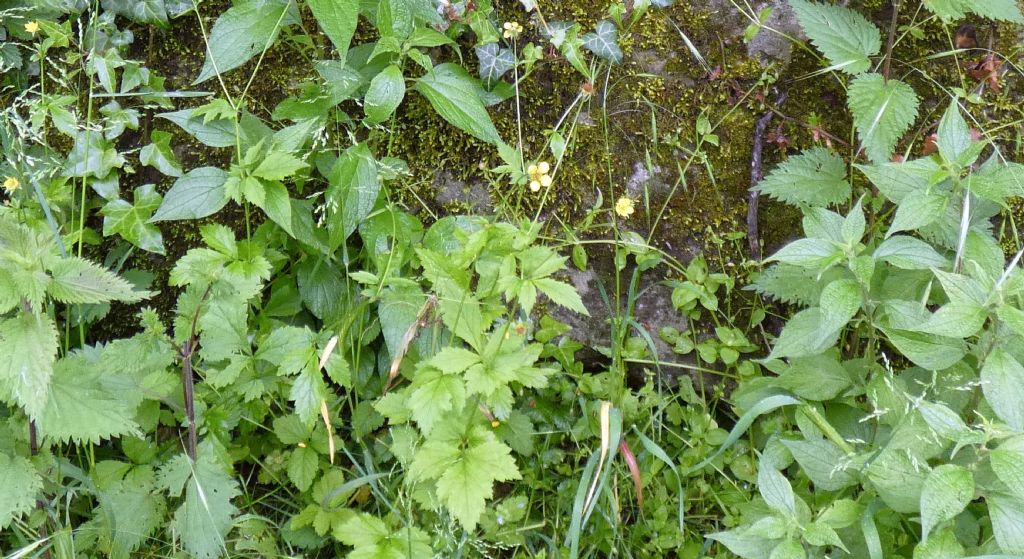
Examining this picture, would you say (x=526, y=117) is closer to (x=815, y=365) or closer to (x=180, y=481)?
(x=815, y=365)

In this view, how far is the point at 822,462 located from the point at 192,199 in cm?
187

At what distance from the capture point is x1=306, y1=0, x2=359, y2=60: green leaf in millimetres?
2018

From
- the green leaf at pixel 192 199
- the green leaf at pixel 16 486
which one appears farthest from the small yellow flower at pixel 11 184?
the green leaf at pixel 16 486

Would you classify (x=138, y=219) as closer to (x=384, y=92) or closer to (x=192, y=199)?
(x=192, y=199)

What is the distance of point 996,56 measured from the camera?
258 centimetres

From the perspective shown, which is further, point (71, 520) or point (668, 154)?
point (668, 154)

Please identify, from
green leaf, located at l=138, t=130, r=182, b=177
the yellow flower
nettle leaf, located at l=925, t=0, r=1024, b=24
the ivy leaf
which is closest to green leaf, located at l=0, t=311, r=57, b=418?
the ivy leaf

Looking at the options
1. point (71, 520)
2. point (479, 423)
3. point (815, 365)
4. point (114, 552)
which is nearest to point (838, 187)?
point (815, 365)

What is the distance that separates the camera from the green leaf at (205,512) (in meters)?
1.94

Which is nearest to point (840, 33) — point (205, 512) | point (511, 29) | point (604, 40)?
point (604, 40)

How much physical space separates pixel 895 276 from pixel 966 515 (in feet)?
2.06

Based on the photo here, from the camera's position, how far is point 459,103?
2.34 metres

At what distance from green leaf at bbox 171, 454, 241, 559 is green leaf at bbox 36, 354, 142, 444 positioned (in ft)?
0.79

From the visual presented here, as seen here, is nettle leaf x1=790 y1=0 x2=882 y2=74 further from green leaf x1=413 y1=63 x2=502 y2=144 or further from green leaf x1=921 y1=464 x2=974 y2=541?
green leaf x1=921 y1=464 x2=974 y2=541
